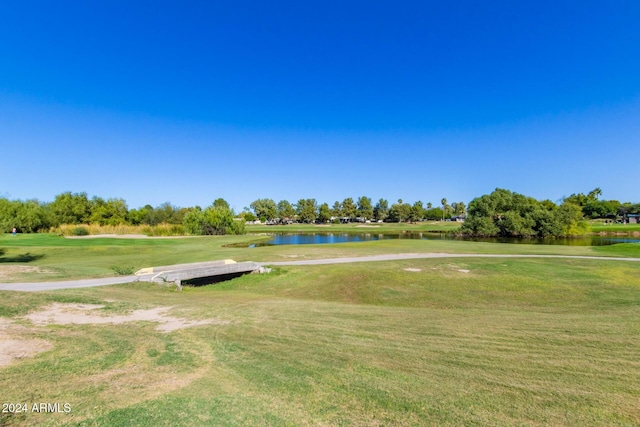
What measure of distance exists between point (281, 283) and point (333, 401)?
39.1 ft

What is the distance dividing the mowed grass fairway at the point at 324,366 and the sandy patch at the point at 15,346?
4.4 inches

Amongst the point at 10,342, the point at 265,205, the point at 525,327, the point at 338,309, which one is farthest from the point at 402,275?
the point at 265,205

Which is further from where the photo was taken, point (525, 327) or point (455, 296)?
point (455, 296)

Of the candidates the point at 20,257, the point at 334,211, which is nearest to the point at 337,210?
the point at 334,211

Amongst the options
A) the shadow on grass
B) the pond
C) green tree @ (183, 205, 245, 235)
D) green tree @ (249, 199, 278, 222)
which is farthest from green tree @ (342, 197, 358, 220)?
the shadow on grass

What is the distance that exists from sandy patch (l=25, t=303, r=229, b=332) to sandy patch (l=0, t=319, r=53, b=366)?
33.3 inches

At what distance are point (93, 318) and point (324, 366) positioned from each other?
6.59 m

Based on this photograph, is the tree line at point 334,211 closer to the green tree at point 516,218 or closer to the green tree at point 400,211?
the green tree at point 400,211

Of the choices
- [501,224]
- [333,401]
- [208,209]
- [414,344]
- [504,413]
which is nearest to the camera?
[504,413]

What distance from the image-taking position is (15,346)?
582cm

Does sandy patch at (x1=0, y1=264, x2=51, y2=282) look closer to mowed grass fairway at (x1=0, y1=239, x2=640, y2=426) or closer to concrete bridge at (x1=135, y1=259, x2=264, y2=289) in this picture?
concrete bridge at (x1=135, y1=259, x2=264, y2=289)

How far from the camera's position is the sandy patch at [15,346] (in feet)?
17.6

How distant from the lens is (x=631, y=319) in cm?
844

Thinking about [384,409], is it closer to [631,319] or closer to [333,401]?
[333,401]
